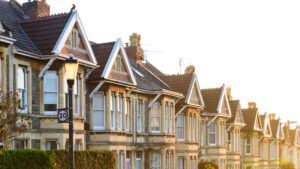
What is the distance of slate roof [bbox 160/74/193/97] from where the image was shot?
4725 centimetres

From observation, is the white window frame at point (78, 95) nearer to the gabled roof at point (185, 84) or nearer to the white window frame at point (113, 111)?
the white window frame at point (113, 111)

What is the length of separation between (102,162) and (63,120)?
9935 millimetres

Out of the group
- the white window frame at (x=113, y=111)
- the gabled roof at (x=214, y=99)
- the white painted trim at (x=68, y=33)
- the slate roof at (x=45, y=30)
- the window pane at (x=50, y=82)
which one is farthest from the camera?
the gabled roof at (x=214, y=99)

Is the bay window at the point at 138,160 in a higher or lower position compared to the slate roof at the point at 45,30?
lower

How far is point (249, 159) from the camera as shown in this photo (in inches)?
2726

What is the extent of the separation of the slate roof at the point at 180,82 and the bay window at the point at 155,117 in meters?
4.56

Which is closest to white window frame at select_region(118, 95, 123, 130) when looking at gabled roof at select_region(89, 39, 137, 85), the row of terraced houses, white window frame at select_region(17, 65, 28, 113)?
the row of terraced houses

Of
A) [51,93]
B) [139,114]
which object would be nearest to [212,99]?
[139,114]

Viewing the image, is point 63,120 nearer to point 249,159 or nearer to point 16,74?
point 16,74

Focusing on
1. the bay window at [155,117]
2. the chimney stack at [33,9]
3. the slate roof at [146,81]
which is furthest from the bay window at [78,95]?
the bay window at [155,117]

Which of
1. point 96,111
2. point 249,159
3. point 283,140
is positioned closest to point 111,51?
point 96,111

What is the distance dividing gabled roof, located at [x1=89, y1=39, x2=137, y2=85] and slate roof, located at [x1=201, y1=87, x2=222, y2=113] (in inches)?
753

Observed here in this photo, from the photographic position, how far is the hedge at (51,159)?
2105cm

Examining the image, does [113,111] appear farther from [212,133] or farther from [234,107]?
[234,107]
